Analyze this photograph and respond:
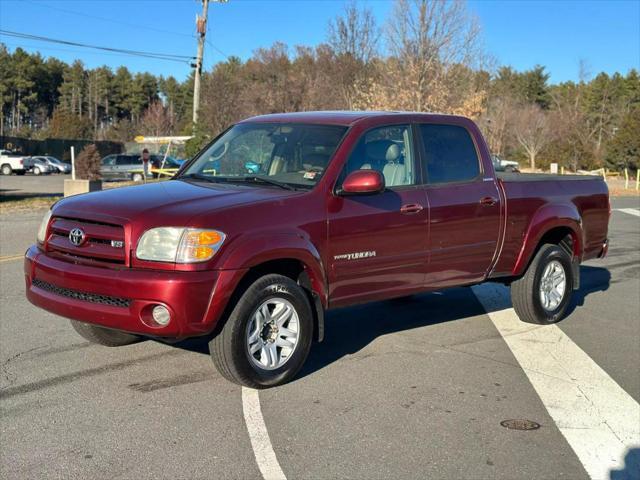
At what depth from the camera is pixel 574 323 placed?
7586 millimetres

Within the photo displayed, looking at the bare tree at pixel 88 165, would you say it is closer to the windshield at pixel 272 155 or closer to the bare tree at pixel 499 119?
Result: the windshield at pixel 272 155

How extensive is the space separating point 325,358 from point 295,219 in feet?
4.54

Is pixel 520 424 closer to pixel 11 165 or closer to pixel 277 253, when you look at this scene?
pixel 277 253

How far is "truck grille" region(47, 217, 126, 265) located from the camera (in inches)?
190

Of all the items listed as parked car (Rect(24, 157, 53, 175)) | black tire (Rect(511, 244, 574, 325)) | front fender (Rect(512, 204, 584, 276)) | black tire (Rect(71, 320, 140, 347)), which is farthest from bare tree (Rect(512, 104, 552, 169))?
black tire (Rect(71, 320, 140, 347))

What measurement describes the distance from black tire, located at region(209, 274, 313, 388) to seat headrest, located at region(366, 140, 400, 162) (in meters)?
1.39

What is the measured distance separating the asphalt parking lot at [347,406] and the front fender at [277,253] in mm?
757

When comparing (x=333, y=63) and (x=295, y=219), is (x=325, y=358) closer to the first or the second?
(x=295, y=219)

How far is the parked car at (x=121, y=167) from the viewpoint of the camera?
135 feet

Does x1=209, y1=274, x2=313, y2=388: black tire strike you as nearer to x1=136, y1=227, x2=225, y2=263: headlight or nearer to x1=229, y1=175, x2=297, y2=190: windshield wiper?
x1=136, y1=227, x2=225, y2=263: headlight

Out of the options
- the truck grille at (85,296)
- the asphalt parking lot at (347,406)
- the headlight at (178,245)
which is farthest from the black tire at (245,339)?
the truck grille at (85,296)

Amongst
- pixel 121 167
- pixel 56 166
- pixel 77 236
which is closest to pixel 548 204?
pixel 77 236

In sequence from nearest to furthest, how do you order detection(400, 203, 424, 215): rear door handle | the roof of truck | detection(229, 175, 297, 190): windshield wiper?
detection(229, 175, 297, 190): windshield wiper < detection(400, 203, 424, 215): rear door handle < the roof of truck

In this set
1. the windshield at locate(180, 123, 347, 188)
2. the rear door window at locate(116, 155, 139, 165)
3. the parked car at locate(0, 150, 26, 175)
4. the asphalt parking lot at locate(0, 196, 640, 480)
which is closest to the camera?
the asphalt parking lot at locate(0, 196, 640, 480)
